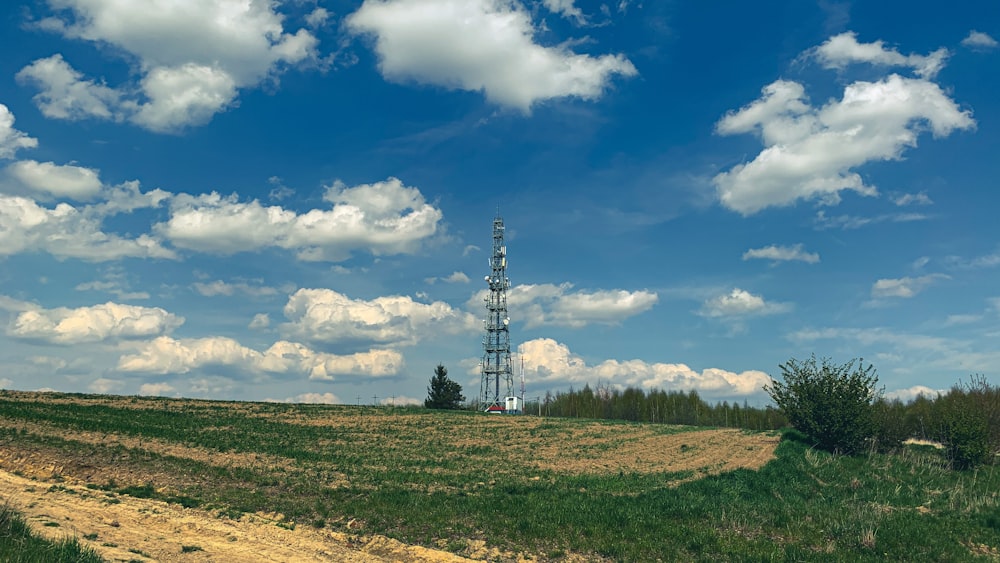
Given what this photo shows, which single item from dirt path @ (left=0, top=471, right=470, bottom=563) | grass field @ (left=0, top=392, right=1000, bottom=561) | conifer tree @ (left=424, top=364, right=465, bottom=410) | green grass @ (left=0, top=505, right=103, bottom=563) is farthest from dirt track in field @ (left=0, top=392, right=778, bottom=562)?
conifer tree @ (left=424, top=364, right=465, bottom=410)

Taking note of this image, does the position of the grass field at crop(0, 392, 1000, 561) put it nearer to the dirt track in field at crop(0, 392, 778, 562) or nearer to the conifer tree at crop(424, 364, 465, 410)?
the dirt track in field at crop(0, 392, 778, 562)

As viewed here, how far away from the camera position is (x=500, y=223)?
103 meters

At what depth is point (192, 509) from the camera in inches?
902

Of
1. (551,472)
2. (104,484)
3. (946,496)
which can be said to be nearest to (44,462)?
(104,484)

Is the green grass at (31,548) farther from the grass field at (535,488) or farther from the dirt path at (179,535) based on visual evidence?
the grass field at (535,488)

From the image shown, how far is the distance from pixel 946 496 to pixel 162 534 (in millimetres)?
32635

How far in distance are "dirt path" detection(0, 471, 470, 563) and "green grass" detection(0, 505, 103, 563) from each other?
1.20 metres

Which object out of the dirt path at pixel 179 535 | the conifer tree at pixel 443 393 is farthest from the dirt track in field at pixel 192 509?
the conifer tree at pixel 443 393

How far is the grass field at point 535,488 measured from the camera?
19.8 m

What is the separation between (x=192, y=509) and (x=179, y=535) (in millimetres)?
3888

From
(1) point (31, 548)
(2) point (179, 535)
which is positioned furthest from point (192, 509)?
(1) point (31, 548)

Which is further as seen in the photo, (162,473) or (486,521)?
(162,473)

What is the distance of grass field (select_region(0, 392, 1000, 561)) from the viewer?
19812mm

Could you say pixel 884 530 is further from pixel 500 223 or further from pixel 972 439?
pixel 500 223
